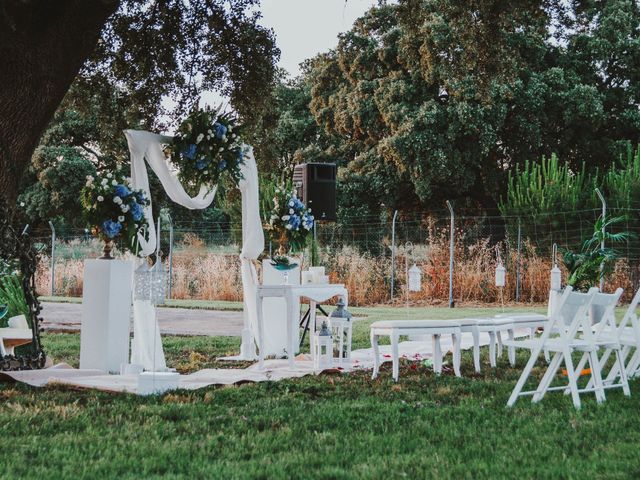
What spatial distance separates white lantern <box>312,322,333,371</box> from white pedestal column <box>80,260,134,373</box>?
5.91 ft

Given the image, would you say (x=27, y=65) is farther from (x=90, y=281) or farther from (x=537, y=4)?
(x=537, y=4)

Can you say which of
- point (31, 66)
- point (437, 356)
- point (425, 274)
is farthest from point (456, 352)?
point (425, 274)

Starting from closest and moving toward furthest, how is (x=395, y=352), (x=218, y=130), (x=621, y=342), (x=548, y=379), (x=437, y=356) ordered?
(x=548, y=379) → (x=621, y=342) → (x=395, y=352) → (x=437, y=356) → (x=218, y=130)

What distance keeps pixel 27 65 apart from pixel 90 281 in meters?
2.10

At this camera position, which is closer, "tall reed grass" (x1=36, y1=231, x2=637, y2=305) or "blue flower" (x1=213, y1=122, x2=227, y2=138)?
"blue flower" (x1=213, y1=122, x2=227, y2=138)

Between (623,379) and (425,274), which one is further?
(425,274)

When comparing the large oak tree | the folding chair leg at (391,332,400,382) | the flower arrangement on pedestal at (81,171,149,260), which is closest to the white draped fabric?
the flower arrangement on pedestal at (81,171,149,260)

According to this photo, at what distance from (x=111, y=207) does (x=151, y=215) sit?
1.92 ft

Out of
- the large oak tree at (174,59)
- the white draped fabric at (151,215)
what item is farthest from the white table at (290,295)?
the large oak tree at (174,59)

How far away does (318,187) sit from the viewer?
552 inches

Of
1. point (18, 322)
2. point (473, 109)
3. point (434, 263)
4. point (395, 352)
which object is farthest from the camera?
point (473, 109)

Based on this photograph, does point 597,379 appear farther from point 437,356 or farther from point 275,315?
point 275,315

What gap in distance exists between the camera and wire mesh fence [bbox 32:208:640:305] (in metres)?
18.2

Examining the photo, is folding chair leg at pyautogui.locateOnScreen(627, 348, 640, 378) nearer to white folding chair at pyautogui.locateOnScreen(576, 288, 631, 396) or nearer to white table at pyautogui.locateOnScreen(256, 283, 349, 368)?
white folding chair at pyautogui.locateOnScreen(576, 288, 631, 396)
